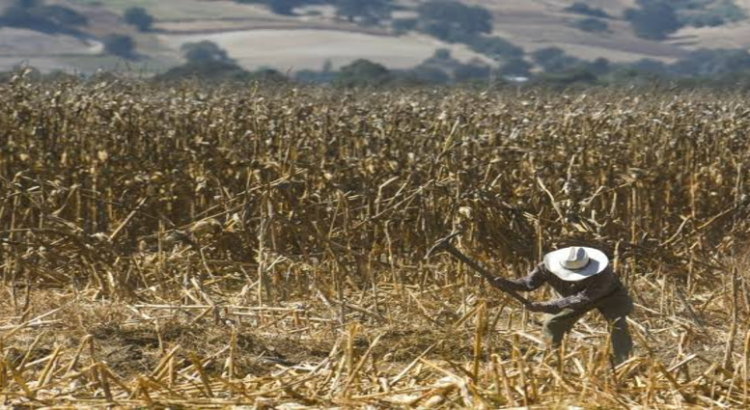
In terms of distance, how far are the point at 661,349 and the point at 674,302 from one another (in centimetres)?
152

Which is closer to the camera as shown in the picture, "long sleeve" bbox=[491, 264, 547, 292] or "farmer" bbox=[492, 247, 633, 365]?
"farmer" bbox=[492, 247, 633, 365]

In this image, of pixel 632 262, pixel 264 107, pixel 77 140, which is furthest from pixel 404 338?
pixel 264 107

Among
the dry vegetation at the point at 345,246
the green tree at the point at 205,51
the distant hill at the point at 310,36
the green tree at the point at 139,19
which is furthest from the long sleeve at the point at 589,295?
the green tree at the point at 139,19

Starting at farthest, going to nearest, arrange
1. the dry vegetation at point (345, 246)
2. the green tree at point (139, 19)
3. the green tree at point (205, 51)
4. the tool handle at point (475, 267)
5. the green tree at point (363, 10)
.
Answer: the green tree at point (363, 10), the green tree at point (139, 19), the green tree at point (205, 51), the tool handle at point (475, 267), the dry vegetation at point (345, 246)

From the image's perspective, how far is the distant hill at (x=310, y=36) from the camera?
93375 millimetres

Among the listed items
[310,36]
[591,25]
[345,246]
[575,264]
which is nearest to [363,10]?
[591,25]

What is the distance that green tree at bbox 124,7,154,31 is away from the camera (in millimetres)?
106125

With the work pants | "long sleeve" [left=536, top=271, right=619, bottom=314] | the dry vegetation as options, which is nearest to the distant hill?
the dry vegetation

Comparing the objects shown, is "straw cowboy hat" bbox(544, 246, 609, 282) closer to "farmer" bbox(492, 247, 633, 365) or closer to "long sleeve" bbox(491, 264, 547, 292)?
"farmer" bbox(492, 247, 633, 365)

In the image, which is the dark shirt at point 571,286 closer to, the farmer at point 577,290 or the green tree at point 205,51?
the farmer at point 577,290

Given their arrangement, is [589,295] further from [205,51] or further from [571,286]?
[205,51]

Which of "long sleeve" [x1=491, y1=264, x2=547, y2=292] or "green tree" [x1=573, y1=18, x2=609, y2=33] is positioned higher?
"long sleeve" [x1=491, y1=264, x2=547, y2=292]

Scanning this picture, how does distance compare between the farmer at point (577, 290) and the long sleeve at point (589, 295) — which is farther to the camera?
the long sleeve at point (589, 295)

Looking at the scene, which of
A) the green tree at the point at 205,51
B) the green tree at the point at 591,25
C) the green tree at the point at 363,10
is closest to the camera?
A: the green tree at the point at 205,51
